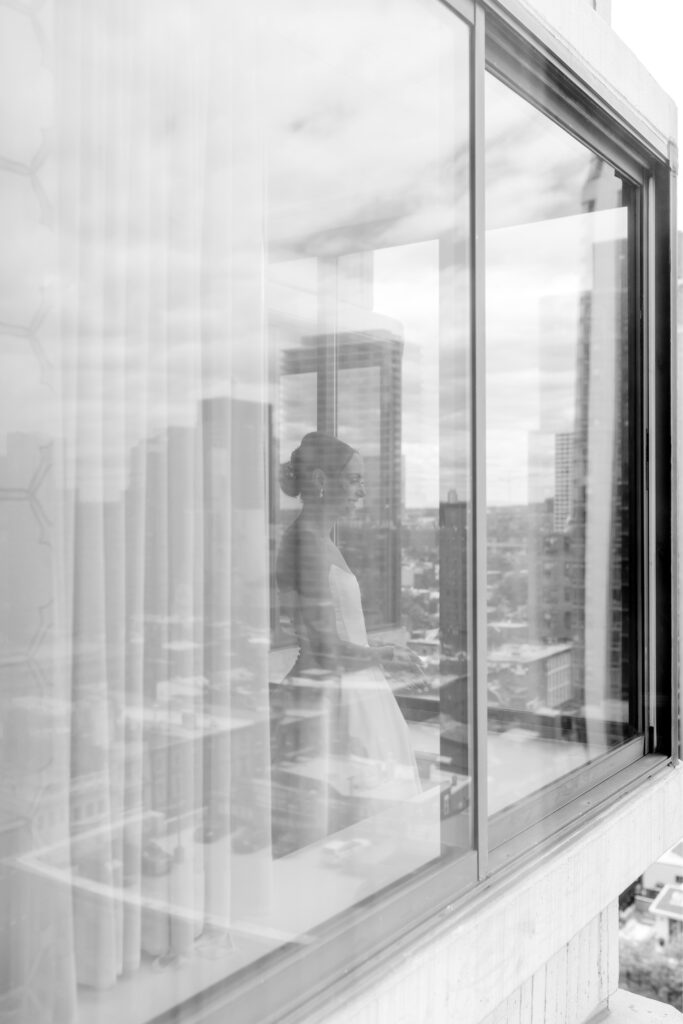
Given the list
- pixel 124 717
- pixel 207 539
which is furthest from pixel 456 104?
pixel 124 717

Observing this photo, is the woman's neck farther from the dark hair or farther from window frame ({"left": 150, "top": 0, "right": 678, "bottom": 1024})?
window frame ({"left": 150, "top": 0, "right": 678, "bottom": 1024})

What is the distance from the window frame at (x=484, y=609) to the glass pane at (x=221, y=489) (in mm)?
38

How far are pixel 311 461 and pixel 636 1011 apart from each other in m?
2.59

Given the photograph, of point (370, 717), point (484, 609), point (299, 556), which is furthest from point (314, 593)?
point (484, 609)

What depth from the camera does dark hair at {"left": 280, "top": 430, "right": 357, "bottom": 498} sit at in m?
1.43

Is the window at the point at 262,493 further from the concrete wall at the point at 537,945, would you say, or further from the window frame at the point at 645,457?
the window frame at the point at 645,457

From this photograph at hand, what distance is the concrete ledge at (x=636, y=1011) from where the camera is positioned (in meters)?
3.08

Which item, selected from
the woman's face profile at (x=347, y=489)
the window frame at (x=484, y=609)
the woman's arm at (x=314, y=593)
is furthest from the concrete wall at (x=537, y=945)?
the woman's face profile at (x=347, y=489)

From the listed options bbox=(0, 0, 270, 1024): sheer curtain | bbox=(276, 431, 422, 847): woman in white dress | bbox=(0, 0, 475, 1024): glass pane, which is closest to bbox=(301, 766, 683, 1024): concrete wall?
bbox=(0, 0, 475, 1024): glass pane

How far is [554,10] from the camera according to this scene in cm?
221

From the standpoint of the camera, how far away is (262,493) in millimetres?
1383

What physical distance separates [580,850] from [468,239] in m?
1.40

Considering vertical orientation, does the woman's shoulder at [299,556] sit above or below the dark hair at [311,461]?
below

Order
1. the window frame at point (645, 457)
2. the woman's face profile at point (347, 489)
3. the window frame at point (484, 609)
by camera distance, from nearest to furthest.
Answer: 1. the window frame at point (484, 609)
2. the woman's face profile at point (347, 489)
3. the window frame at point (645, 457)
